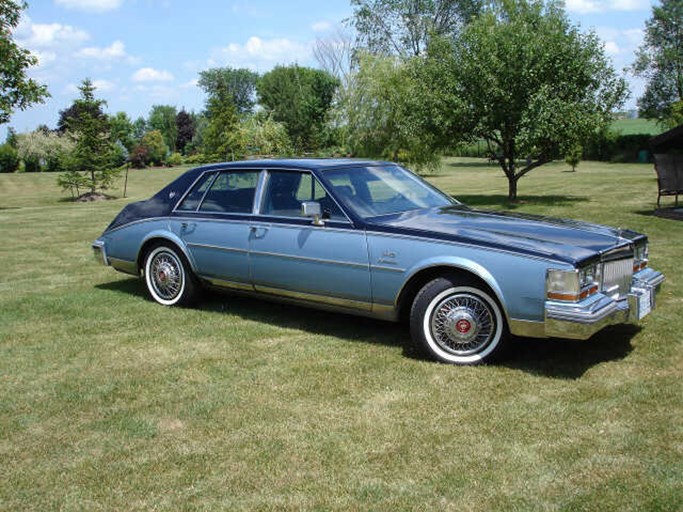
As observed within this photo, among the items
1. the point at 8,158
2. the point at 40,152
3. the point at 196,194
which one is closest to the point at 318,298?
the point at 196,194

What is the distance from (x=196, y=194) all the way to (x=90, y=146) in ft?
79.9

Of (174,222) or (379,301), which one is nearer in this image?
(379,301)

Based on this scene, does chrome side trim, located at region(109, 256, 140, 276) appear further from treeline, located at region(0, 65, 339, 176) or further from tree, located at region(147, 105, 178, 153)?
tree, located at region(147, 105, 178, 153)

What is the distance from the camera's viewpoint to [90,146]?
2872cm

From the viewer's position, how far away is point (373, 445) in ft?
12.2

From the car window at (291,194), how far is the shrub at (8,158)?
52.2 meters

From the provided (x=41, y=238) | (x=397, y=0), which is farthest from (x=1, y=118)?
(x=397, y=0)

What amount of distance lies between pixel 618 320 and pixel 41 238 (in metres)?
12.1

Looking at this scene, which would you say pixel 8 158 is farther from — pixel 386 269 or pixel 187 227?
pixel 386 269

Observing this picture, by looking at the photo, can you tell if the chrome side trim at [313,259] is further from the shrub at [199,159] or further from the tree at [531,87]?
the shrub at [199,159]

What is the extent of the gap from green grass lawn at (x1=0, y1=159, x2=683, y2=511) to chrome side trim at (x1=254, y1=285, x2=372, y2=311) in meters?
0.35

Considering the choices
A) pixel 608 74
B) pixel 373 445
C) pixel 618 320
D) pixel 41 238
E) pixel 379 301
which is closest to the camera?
pixel 373 445

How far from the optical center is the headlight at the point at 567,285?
440 centimetres

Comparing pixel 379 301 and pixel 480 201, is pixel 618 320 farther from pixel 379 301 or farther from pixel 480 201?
pixel 480 201
